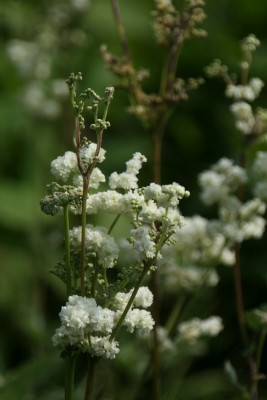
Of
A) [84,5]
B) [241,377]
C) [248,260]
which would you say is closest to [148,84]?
[84,5]

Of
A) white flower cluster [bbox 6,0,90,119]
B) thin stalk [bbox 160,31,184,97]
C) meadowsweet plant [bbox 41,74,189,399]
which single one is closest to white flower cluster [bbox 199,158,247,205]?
thin stalk [bbox 160,31,184,97]

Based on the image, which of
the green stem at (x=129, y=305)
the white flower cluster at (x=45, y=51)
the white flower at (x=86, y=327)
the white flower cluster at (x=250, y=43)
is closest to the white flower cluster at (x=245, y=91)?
the white flower cluster at (x=250, y=43)

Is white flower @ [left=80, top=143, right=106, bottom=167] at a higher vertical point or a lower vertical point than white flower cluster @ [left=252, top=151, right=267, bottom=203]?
lower

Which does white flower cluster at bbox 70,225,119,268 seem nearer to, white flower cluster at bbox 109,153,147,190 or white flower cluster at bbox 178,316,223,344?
white flower cluster at bbox 109,153,147,190

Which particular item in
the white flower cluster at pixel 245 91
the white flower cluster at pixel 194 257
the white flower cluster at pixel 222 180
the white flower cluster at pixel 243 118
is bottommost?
the white flower cluster at pixel 194 257

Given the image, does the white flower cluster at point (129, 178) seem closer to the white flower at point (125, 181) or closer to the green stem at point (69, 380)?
the white flower at point (125, 181)

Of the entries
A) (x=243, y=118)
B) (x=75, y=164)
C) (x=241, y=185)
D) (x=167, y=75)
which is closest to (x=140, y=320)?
(x=75, y=164)

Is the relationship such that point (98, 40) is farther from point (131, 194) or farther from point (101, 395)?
point (131, 194)
